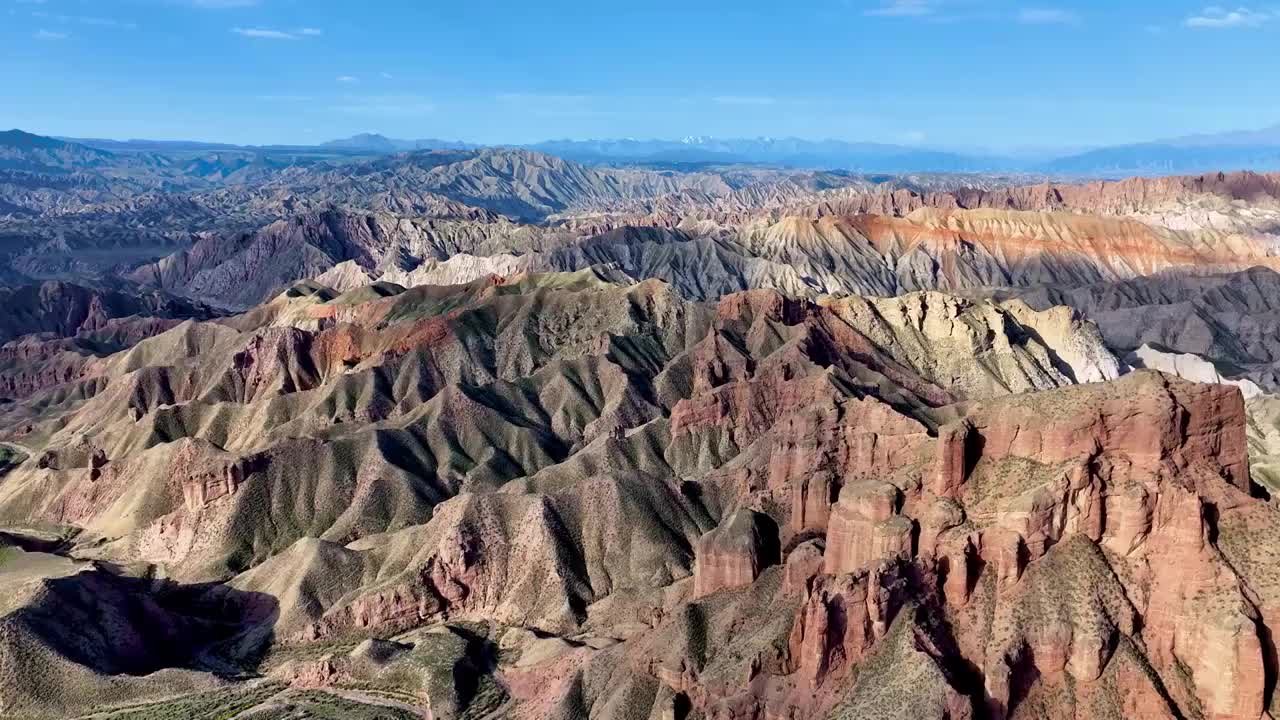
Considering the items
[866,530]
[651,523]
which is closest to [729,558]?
[866,530]

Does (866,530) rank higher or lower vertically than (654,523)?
higher

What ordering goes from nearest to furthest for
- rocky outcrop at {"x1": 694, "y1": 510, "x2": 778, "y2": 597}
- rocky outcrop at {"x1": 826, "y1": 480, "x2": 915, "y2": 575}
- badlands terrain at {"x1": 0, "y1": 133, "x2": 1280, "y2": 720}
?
badlands terrain at {"x1": 0, "y1": 133, "x2": 1280, "y2": 720}
rocky outcrop at {"x1": 826, "y1": 480, "x2": 915, "y2": 575}
rocky outcrop at {"x1": 694, "y1": 510, "x2": 778, "y2": 597}

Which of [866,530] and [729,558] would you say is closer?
[866,530]

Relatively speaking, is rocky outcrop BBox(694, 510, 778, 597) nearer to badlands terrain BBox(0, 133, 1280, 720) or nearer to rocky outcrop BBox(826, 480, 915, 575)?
badlands terrain BBox(0, 133, 1280, 720)

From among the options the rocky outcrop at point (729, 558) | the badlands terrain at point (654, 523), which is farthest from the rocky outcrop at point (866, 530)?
the rocky outcrop at point (729, 558)

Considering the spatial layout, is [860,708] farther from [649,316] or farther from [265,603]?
[649,316]

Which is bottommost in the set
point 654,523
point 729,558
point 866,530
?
point 654,523

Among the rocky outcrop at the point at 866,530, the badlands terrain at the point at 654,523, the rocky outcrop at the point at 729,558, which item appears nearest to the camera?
the badlands terrain at the point at 654,523

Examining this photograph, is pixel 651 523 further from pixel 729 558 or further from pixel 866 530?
pixel 866 530

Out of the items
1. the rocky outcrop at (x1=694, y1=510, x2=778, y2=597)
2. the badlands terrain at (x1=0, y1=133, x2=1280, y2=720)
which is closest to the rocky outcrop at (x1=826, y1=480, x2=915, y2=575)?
the badlands terrain at (x1=0, y1=133, x2=1280, y2=720)

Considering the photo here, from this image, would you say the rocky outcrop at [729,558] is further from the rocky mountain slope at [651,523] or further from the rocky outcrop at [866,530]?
the rocky outcrop at [866,530]

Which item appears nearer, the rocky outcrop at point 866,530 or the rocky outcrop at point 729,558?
the rocky outcrop at point 866,530

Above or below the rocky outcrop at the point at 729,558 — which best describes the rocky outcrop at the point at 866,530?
above
